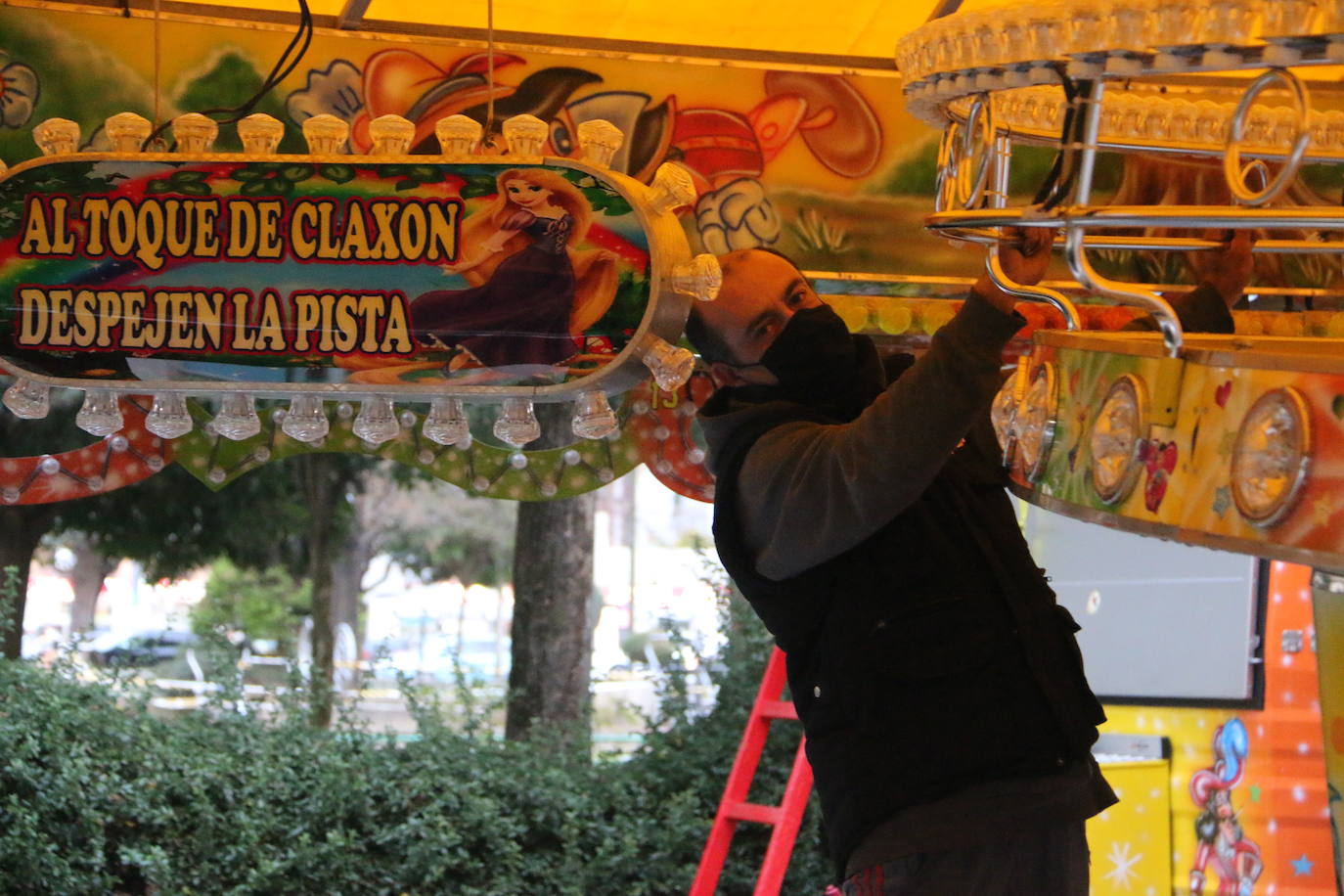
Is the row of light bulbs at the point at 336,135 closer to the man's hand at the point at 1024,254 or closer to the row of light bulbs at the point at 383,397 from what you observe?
the row of light bulbs at the point at 383,397

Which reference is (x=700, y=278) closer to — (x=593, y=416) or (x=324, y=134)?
(x=593, y=416)

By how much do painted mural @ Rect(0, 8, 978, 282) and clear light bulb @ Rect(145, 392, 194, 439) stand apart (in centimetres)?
106

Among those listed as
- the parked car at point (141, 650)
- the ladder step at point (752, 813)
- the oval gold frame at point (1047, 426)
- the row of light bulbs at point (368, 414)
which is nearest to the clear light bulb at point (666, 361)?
the row of light bulbs at point (368, 414)

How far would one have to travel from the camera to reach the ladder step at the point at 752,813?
4387 millimetres

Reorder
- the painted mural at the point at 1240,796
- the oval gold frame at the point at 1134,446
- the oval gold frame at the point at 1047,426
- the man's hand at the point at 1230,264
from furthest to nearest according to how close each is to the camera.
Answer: the painted mural at the point at 1240,796 → the man's hand at the point at 1230,264 → the oval gold frame at the point at 1047,426 → the oval gold frame at the point at 1134,446

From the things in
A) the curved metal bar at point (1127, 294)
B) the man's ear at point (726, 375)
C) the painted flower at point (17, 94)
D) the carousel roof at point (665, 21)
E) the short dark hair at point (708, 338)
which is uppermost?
the carousel roof at point (665, 21)

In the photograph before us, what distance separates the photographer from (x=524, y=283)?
230cm

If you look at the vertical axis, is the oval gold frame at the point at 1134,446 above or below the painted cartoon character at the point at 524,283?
below

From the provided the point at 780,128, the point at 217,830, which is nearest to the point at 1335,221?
the point at 780,128

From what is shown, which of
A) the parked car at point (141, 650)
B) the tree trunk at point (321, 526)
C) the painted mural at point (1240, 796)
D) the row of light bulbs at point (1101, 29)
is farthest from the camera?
the tree trunk at point (321, 526)

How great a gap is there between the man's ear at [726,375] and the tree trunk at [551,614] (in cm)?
477

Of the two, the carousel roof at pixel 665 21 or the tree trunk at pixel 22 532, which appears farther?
the tree trunk at pixel 22 532

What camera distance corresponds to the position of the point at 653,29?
11.5 feet

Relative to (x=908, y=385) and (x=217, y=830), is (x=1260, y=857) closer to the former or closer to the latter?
(x=908, y=385)
